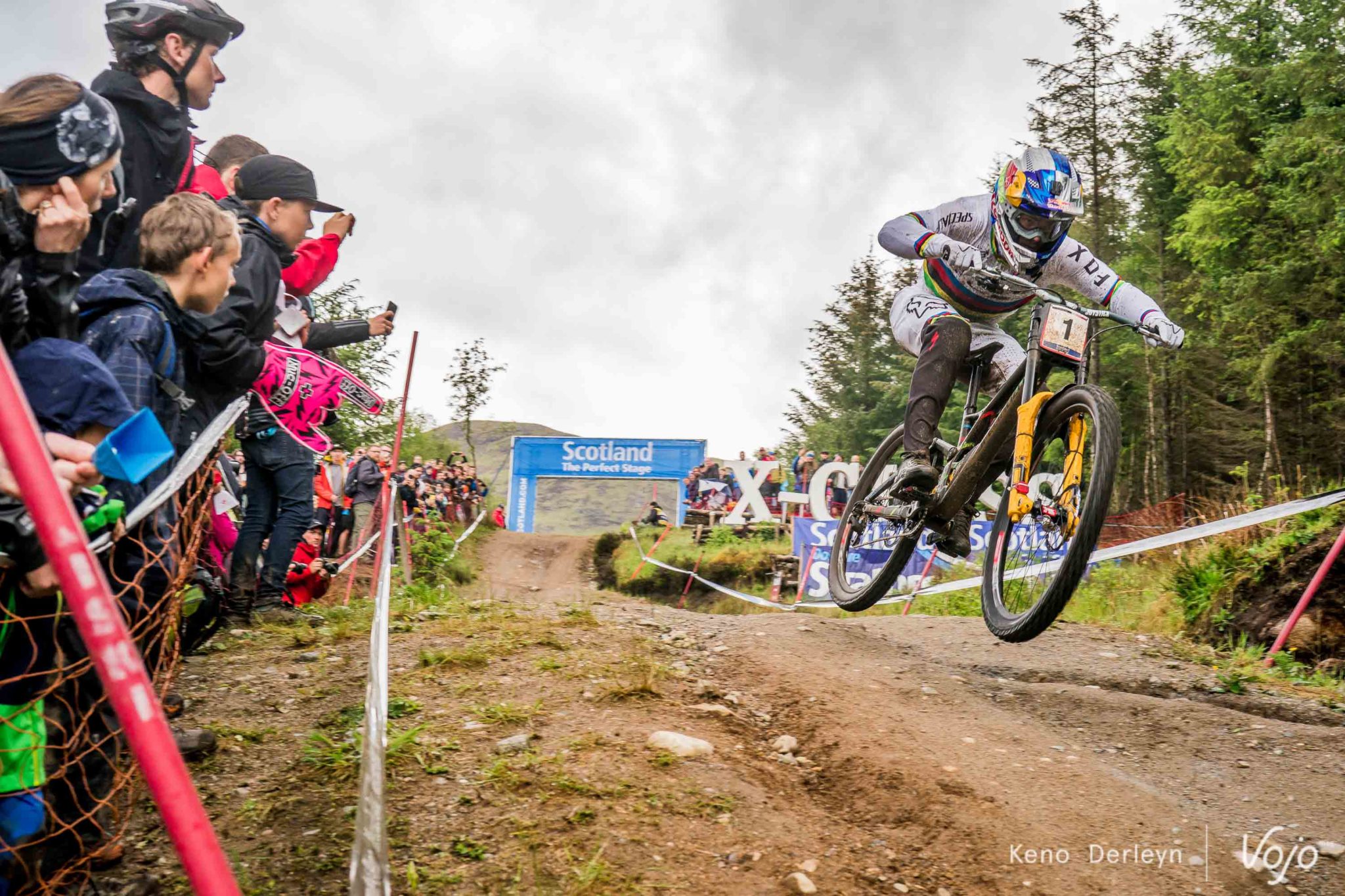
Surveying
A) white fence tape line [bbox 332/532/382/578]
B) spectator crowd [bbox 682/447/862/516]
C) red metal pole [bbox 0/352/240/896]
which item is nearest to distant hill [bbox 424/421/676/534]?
spectator crowd [bbox 682/447/862/516]

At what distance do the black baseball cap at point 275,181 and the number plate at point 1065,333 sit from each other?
11.5 ft

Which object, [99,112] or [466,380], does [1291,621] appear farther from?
[466,380]

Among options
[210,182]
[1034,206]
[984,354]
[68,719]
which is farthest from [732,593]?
[68,719]

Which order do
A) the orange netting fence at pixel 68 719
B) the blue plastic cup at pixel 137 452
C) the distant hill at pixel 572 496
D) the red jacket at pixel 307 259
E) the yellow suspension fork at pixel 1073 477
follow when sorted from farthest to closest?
the distant hill at pixel 572 496 → the red jacket at pixel 307 259 → the yellow suspension fork at pixel 1073 477 → the orange netting fence at pixel 68 719 → the blue plastic cup at pixel 137 452

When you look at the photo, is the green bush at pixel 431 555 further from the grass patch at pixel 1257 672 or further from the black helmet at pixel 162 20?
the grass patch at pixel 1257 672

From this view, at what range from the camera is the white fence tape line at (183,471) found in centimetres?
227

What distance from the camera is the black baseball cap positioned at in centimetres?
459

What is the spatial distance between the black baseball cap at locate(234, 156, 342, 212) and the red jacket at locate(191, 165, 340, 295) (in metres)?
0.36

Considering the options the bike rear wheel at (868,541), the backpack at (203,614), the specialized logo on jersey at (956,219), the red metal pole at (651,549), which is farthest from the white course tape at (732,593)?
the backpack at (203,614)

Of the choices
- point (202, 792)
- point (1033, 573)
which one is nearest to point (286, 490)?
point (202, 792)

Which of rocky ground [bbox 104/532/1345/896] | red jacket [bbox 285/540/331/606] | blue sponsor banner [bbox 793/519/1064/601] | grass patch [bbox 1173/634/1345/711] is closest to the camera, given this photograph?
rocky ground [bbox 104/532/1345/896]

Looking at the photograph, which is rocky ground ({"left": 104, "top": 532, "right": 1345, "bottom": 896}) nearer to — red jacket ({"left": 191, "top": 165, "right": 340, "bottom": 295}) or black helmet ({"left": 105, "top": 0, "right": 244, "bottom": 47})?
red jacket ({"left": 191, "top": 165, "right": 340, "bottom": 295})

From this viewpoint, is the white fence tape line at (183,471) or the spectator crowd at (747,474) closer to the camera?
the white fence tape line at (183,471)

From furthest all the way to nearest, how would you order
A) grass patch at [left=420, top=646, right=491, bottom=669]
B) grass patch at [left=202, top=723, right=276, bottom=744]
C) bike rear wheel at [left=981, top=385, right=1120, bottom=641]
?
grass patch at [left=420, top=646, right=491, bottom=669]
bike rear wheel at [left=981, top=385, right=1120, bottom=641]
grass patch at [left=202, top=723, right=276, bottom=744]
